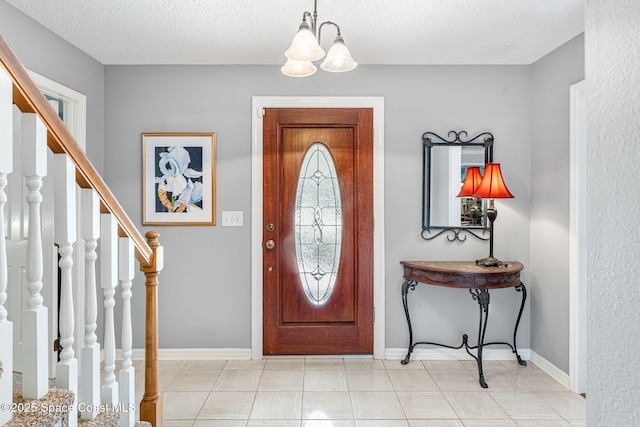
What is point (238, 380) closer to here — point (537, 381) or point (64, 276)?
point (64, 276)

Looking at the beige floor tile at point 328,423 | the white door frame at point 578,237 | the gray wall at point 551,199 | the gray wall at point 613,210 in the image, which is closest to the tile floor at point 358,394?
the beige floor tile at point 328,423

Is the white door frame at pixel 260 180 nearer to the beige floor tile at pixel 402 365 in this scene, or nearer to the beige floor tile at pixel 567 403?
the beige floor tile at pixel 402 365

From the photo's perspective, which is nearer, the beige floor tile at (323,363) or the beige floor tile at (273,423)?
the beige floor tile at (273,423)

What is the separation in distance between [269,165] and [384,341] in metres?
1.70

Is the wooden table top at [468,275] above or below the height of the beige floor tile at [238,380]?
above

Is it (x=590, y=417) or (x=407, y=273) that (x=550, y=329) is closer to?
(x=407, y=273)

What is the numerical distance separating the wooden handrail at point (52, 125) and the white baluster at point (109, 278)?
0.06 meters

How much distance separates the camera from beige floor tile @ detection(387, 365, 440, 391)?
291cm

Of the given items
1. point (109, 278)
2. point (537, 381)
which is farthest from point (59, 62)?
point (537, 381)

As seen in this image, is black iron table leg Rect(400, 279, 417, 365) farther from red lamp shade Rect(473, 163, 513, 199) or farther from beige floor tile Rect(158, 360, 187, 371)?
beige floor tile Rect(158, 360, 187, 371)

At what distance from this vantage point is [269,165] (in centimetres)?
342

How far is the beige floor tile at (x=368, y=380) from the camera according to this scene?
2900 millimetres

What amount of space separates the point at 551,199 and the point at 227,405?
8.81ft

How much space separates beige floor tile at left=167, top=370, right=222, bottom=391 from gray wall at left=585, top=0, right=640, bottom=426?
2.59m
